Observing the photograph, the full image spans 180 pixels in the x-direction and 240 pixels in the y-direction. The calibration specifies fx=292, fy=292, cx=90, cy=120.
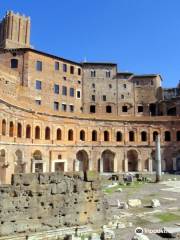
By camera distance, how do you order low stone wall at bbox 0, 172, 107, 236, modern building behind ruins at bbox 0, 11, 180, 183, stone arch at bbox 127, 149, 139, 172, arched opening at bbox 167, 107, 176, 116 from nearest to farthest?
low stone wall at bbox 0, 172, 107, 236, modern building behind ruins at bbox 0, 11, 180, 183, stone arch at bbox 127, 149, 139, 172, arched opening at bbox 167, 107, 176, 116

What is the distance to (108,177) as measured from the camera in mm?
35188

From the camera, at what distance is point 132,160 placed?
43656 millimetres

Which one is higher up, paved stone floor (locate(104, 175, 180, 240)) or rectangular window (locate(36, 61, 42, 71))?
rectangular window (locate(36, 61, 42, 71))

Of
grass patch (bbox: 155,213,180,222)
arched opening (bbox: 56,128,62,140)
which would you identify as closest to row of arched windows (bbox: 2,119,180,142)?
arched opening (bbox: 56,128,62,140)

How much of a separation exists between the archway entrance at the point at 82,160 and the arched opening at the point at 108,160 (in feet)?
8.55

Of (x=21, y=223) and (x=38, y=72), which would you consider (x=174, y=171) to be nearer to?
(x=38, y=72)

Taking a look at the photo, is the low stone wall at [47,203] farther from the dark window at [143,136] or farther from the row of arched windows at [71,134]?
the dark window at [143,136]

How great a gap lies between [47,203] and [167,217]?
679 cm

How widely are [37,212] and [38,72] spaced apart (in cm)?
3237

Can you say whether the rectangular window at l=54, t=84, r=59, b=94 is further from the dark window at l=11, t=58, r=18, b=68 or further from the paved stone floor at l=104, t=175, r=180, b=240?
the paved stone floor at l=104, t=175, r=180, b=240

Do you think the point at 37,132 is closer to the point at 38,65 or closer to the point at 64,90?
the point at 64,90

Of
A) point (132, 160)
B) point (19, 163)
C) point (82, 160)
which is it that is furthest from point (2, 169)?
point (132, 160)

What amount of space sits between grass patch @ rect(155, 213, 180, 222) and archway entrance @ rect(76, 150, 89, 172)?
82.7 feet

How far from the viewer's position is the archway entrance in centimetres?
4038
